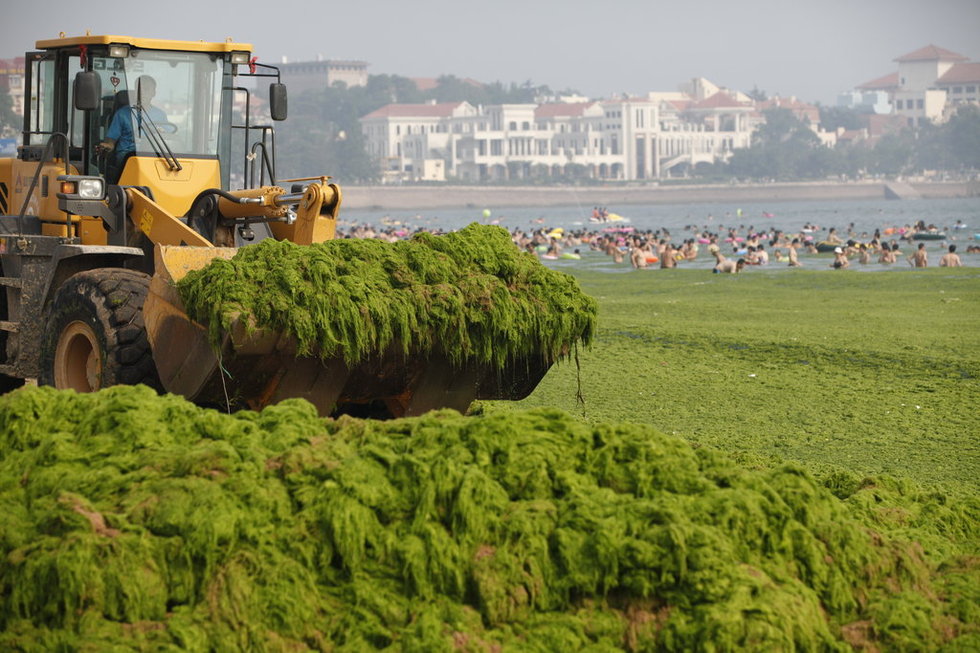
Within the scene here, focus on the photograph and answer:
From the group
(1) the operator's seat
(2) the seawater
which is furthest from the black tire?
(2) the seawater

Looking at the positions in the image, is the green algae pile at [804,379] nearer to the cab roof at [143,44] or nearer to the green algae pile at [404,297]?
the green algae pile at [404,297]

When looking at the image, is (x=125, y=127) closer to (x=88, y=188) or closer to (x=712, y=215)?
(x=88, y=188)

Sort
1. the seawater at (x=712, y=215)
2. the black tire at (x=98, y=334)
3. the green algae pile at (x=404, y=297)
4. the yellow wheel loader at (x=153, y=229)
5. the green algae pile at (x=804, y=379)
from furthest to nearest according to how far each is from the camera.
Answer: the seawater at (x=712, y=215) < the green algae pile at (x=804, y=379) < the black tire at (x=98, y=334) < the yellow wheel loader at (x=153, y=229) < the green algae pile at (x=404, y=297)

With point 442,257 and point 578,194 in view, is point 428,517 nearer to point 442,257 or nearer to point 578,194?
point 442,257

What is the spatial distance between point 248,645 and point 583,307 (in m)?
4.49

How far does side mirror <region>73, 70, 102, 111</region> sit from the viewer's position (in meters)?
9.90

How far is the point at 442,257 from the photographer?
8.98 metres

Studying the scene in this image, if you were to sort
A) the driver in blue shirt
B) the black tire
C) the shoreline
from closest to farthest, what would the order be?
the black tire
the driver in blue shirt
the shoreline

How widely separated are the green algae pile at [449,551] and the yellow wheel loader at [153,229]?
2247 mm

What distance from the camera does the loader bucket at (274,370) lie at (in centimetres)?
833

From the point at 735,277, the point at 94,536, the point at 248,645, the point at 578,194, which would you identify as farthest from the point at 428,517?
the point at 578,194

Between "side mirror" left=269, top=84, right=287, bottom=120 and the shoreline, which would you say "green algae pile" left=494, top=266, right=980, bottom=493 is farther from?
the shoreline

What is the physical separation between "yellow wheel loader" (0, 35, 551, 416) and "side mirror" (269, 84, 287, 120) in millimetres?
14

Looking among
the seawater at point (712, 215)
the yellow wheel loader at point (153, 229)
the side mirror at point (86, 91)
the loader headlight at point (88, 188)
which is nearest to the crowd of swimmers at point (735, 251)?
the yellow wheel loader at point (153, 229)
